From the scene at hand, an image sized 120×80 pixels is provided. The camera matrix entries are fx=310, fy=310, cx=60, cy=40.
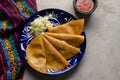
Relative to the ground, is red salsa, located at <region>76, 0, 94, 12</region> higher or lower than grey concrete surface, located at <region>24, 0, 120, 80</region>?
higher

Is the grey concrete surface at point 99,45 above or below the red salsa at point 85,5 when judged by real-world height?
below

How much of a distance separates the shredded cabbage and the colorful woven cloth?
50 millimetres

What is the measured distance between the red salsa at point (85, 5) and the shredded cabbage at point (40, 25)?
137mm

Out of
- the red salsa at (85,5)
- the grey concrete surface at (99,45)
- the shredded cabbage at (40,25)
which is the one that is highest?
the red salsa at (85,5)

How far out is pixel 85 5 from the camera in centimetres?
124

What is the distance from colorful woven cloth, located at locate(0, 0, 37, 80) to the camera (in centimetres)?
116

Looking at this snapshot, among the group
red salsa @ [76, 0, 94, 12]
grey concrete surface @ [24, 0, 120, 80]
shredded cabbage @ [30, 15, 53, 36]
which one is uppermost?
red salsa @ [76, 0, 94, 12]

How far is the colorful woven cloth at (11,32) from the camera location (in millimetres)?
1162

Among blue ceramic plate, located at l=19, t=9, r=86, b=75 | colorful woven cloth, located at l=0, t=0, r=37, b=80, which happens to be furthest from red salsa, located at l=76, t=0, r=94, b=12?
colorful woven cloth, located at l=0, t=0, r=37, b=80

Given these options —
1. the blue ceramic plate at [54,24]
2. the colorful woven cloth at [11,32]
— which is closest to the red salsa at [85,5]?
the blue ceramic plate at [54,24]

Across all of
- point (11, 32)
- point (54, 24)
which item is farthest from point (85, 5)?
point (11, 32)

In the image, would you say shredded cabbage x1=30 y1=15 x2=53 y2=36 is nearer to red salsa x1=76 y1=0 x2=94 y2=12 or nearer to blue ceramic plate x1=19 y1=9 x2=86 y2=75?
blue ceramic plate x1=19 y1=9 x2=86 y2=75

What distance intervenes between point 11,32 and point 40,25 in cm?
12

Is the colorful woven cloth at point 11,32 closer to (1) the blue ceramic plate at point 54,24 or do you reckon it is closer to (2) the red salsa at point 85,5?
(1) the blue ceramic plate at point 54,24
